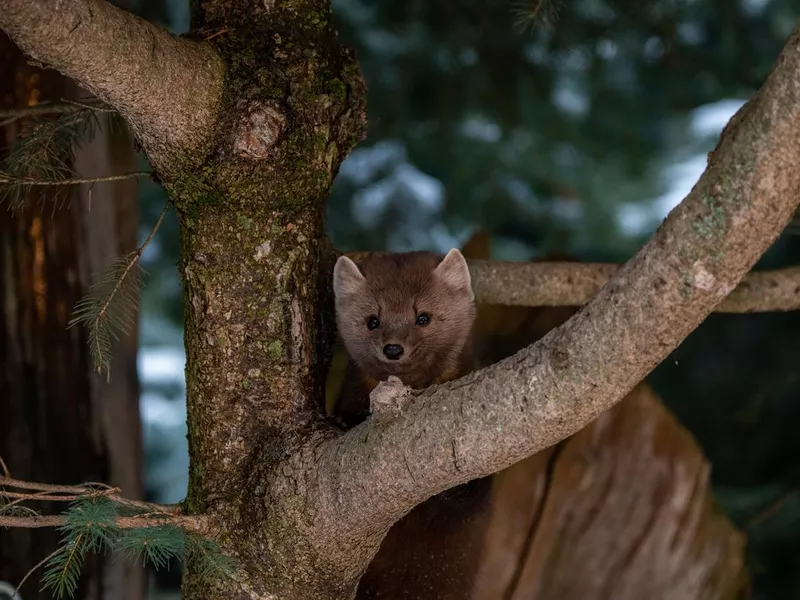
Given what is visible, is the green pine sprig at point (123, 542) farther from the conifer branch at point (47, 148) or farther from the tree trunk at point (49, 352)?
the tree trunk at point (49, 352)

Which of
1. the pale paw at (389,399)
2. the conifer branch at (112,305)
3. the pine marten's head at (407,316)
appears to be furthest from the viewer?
the pine marten's head at (407,316)

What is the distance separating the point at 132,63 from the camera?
1680 millimetres

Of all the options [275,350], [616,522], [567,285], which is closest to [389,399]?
[275,350]

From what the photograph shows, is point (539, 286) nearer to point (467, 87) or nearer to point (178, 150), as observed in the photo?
point (178, 150)

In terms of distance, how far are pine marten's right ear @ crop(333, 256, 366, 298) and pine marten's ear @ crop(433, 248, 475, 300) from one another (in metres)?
0.25

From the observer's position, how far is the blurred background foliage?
3781mm

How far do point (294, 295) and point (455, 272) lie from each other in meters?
0.72

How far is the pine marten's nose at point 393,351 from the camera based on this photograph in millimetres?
2627

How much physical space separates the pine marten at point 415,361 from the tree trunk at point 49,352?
0.96 meters

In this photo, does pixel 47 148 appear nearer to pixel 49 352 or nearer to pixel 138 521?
Result: pixel 138 521

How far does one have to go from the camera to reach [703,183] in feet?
4.63

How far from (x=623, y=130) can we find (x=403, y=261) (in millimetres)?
2420

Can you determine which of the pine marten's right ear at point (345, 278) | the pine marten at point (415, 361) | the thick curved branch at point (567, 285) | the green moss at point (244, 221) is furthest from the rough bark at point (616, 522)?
the green moss at point (244, 221)

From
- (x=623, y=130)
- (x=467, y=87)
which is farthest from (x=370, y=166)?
(x=623, y=130)
